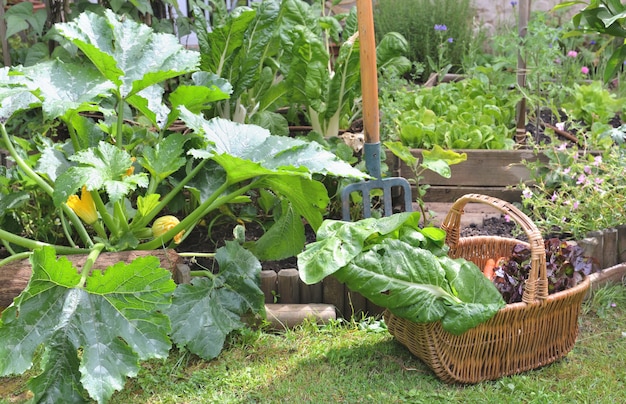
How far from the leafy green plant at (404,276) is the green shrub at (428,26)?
11.5 ft

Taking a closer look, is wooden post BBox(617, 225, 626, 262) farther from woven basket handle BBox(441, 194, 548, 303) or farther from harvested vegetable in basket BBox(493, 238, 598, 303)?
woven basket handle BBox(441, 194, 548, 303)

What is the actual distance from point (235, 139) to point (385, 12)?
3.76 metres


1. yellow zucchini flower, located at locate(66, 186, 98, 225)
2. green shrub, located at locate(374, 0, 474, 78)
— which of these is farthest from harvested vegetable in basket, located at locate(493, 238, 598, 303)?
green shrub, located at locate(374, 0, 474, 78)

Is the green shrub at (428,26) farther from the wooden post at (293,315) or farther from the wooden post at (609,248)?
the wooden post at (293,315)

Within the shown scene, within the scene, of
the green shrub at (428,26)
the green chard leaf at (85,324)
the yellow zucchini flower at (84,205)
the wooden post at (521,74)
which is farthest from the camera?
the green shrub at (428,26)

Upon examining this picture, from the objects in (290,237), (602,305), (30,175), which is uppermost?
(30,175)

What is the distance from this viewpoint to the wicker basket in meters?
2.53

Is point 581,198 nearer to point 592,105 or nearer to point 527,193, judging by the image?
point 527,193

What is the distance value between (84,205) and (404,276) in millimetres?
1262

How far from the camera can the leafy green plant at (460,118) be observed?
3910mm

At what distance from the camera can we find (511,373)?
104 inches

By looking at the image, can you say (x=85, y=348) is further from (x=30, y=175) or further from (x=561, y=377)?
(x=561, y=377)

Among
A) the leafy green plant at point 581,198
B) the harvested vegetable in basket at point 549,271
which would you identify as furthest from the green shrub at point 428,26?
the harvested vegetable in basket at point 549,271

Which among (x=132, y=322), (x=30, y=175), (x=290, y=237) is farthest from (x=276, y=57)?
(x=132, y=322)
